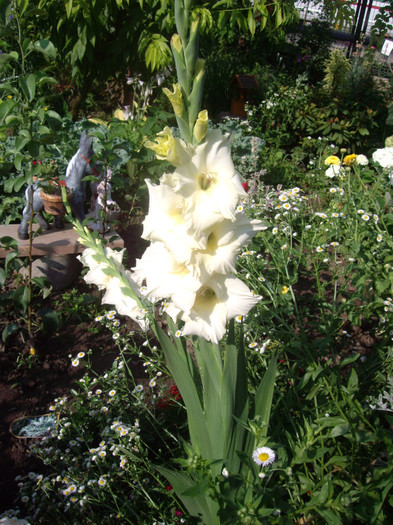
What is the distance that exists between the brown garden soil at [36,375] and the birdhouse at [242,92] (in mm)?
3889

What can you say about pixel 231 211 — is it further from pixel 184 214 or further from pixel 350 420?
pixel 350 420

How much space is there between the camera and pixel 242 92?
5586 mm

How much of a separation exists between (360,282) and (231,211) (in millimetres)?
1135

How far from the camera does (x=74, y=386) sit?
2.24 metres

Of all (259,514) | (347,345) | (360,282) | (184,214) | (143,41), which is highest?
(184,214)

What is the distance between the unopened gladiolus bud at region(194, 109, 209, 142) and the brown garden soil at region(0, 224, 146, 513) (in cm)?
158

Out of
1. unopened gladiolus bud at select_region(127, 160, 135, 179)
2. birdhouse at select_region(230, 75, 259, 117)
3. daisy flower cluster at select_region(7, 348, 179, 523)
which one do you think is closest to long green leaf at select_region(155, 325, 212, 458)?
daisy flower cluster at select_region(7, 348, 179, 523)

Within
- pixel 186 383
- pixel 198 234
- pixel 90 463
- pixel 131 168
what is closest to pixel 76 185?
pixel 131 168

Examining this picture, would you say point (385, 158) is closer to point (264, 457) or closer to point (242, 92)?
point (242, 92)

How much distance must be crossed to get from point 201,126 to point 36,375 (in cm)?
181

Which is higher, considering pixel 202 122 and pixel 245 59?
pixel 202 122

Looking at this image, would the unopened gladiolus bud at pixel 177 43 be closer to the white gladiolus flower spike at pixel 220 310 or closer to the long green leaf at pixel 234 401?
the white gladiolus flower spike at pixel 220 310

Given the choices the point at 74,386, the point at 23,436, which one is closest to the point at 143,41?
the point at 74,386

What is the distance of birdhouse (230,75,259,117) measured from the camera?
18.2 feet
